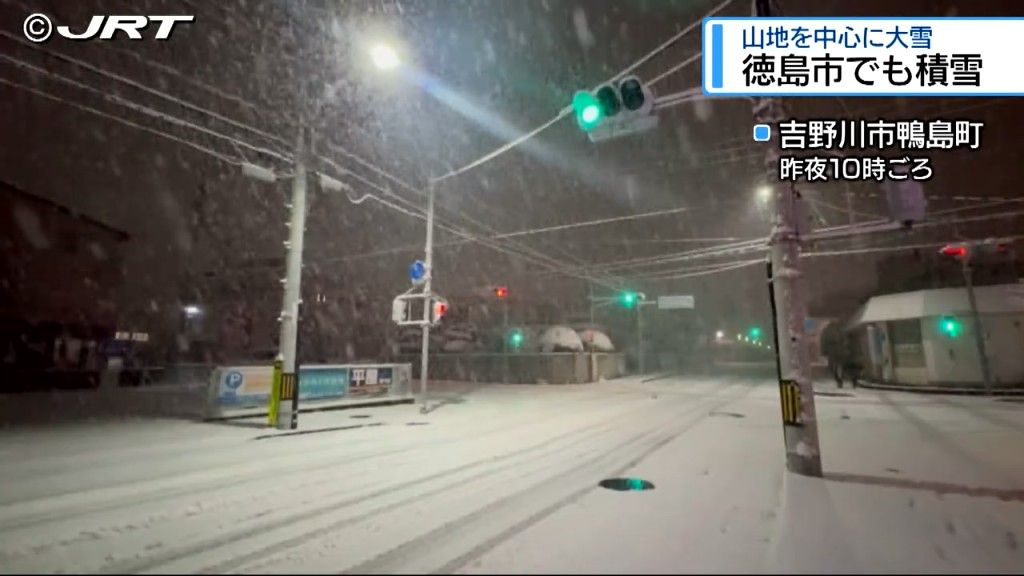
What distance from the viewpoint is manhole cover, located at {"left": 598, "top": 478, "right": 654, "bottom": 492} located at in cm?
638

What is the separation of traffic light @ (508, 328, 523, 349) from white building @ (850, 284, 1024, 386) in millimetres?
22522

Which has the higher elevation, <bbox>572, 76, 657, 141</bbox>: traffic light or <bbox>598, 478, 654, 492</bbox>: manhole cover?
<bbox>572, 76, 657, 141</bbox>: traffic light

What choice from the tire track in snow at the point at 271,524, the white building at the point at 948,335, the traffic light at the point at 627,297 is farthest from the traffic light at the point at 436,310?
the white building at the point at 948,335

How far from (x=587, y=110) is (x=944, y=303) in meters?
23.2

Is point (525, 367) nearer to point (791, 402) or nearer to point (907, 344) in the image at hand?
point (907, 344)

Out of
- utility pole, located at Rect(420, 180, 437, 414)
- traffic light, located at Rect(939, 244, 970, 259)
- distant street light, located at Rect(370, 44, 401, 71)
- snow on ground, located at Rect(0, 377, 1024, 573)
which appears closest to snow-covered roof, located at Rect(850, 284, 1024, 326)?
traffic light, located at Rect(939, 244, 970, 259)

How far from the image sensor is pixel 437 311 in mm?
14688

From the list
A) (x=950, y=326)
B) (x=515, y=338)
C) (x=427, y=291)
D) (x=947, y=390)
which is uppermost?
(x=427, y=291)

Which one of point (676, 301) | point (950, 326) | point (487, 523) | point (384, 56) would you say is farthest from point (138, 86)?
point (676, 301)

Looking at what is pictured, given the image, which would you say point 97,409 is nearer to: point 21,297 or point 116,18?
point 116,18

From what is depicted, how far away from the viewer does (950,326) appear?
843 inches

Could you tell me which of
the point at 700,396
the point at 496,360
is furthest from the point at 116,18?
the point at 496,360

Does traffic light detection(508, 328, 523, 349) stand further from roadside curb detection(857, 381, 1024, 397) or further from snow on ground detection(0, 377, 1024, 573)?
snow on ground detection(0, 377, 1024, 573)

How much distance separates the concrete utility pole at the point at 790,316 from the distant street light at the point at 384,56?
7029 mm
